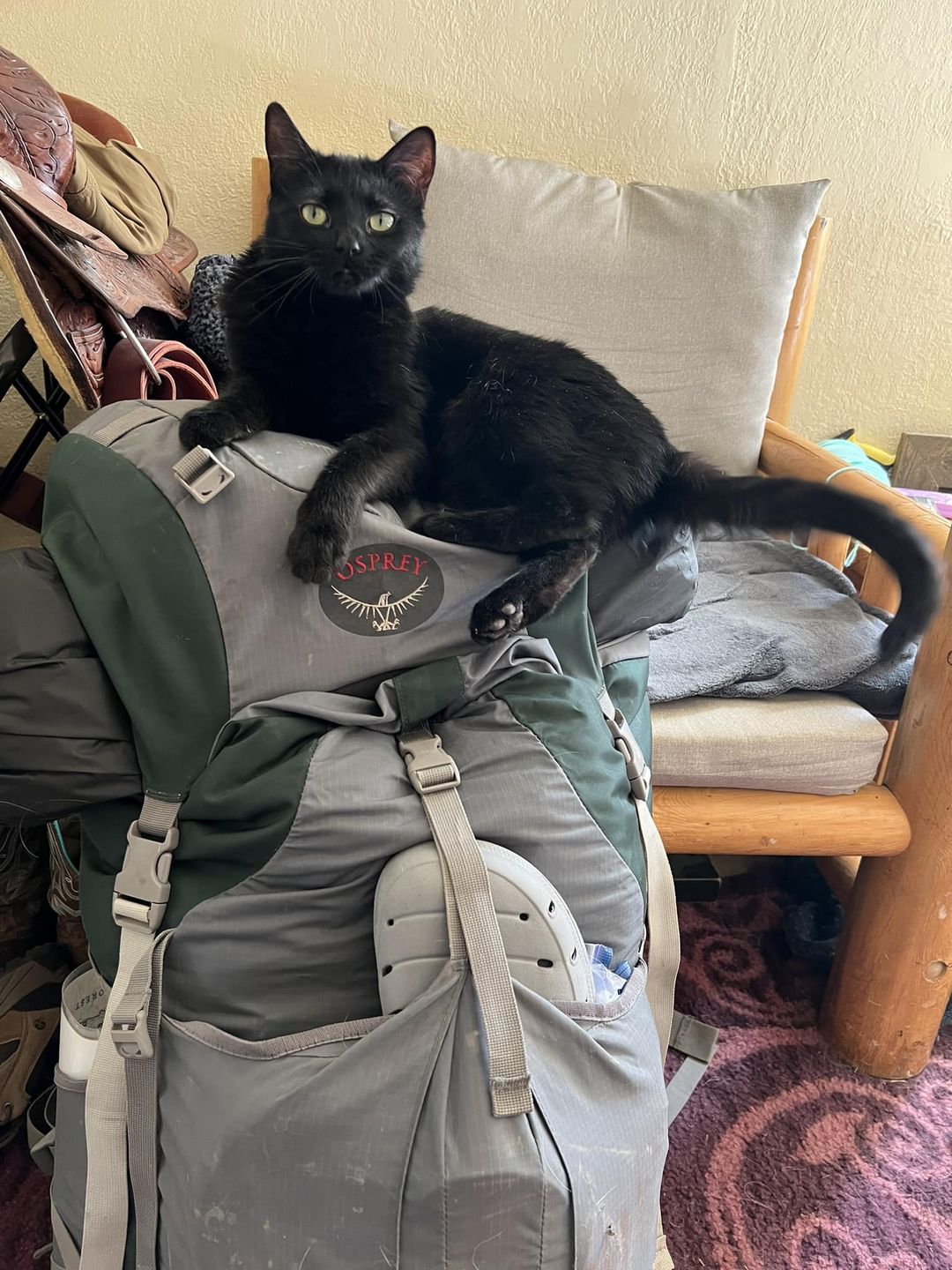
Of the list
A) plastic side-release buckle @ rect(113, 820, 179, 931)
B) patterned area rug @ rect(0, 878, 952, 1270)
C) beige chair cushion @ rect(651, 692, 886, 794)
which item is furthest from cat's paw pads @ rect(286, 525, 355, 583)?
Result: patterned area rug @ rect(0, 878, 952, 1270)

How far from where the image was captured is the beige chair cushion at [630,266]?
50.1 inches

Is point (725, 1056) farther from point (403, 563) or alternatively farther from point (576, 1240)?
point (403, 563)

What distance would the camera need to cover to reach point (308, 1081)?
1.55 ft

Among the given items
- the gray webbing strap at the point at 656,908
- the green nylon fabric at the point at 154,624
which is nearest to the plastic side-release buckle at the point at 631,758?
the gray webbing strap at the point at 656,908

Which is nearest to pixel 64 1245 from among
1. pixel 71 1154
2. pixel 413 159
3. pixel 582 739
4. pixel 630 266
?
pixel 71 1154

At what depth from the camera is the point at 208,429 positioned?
24.4 inches

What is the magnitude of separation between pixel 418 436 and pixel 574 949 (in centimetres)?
50

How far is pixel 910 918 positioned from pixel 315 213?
101 centimetres

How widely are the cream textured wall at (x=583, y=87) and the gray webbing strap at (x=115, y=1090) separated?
121 centimetres

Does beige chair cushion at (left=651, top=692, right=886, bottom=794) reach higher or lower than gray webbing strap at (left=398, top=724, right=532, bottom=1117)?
lower

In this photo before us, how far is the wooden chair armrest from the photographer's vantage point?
0.89 metres

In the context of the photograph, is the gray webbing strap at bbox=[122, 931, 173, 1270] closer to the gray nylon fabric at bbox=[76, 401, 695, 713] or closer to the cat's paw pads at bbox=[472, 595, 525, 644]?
the gray nylon fabric at bbox=[76, 401, 695, 713]

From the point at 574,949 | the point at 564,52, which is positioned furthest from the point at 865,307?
the point at 574,949

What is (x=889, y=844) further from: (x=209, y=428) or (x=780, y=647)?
(x=209, y=428)
